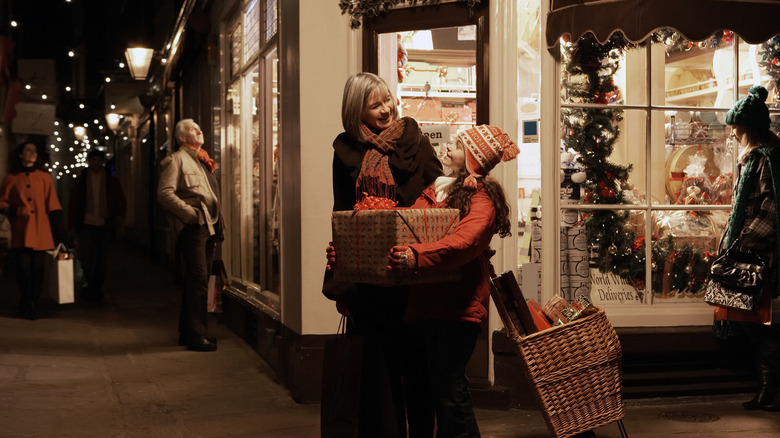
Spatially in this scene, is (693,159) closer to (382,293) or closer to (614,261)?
(614,261)

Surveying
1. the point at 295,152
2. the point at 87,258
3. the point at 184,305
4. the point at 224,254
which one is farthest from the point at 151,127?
the point at 295,152

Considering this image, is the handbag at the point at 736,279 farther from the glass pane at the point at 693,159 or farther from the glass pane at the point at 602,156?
the glass pane at the point at 602,156

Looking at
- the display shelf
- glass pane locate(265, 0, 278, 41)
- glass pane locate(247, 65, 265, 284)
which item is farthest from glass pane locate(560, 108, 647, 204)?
glass pane locate(247, 65, 265, 284)

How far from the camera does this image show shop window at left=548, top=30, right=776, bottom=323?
257 inches

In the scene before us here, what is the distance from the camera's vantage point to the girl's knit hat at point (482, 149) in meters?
4.30

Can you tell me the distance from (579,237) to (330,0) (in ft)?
7.77

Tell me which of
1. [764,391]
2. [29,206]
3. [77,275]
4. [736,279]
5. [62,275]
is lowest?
[764,391]

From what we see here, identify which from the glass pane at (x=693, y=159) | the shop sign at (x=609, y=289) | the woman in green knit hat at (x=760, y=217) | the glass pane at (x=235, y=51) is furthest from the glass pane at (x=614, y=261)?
the glass pane at (x=235, y=51)

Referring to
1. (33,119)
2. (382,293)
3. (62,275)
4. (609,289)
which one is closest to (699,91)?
(609,289)

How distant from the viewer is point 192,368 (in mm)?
8203

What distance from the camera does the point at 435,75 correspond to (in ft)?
22.5

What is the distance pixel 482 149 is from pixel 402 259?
0.68 m

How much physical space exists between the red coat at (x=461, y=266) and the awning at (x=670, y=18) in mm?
2119

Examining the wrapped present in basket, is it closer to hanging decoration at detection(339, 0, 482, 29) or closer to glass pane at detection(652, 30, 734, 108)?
hanging decoration at detection(339, 0, 482, 29)
